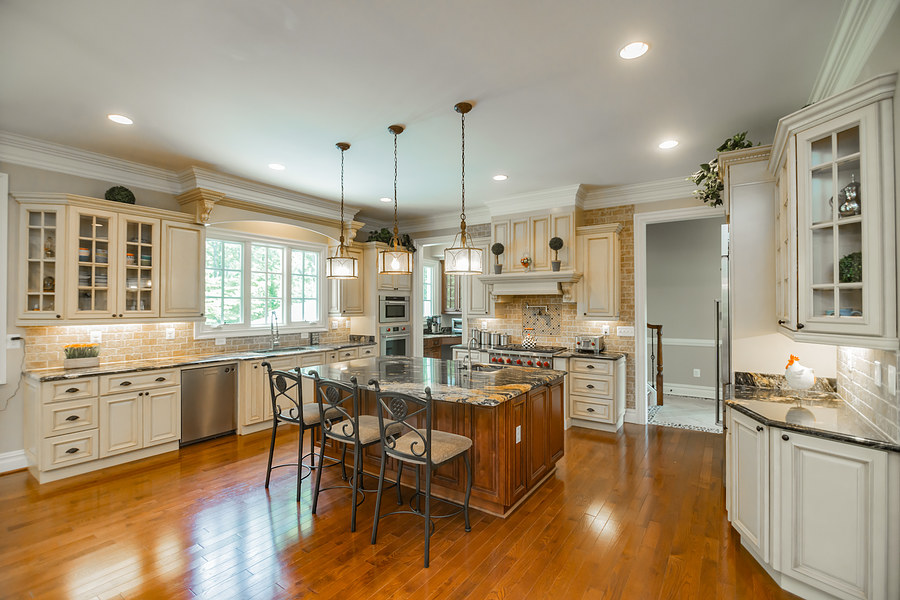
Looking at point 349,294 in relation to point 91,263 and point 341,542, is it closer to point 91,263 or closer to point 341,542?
point 91,263

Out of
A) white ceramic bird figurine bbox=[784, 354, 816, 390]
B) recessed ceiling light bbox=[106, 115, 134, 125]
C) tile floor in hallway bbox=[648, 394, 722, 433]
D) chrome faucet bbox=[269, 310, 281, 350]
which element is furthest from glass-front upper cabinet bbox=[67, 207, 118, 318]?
tile floor in hallway bbox=[648, 394, 722, 433]

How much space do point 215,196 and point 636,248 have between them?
4971mm

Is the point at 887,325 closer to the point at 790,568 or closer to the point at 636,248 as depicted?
the point at 790,568

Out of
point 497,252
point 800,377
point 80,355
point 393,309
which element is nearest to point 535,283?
point 497,252

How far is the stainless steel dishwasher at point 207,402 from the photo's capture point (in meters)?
4.23

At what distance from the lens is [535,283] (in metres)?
5.36

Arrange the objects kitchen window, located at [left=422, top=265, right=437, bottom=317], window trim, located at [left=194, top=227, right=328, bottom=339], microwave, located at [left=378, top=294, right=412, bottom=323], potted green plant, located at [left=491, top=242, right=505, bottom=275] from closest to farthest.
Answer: window trim, located at [left=194, top=227, right=328, bottom=339] < potted green plant, located at [left=491, top=242, right=505, bottom=275] < microwave, located at [left=378, top=294, right=412, bottom=323] < kitchen window, located at [left=422, top=265, right=437, bottom=317]

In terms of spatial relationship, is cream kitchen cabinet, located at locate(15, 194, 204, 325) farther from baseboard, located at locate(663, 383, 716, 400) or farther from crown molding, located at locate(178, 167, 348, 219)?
baseboard, located at locate(663, 383, 716, 400)

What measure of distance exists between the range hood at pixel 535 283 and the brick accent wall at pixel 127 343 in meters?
3.18

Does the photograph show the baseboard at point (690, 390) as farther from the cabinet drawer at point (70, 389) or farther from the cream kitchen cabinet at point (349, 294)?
the cabinet drawer at point (70, 389)

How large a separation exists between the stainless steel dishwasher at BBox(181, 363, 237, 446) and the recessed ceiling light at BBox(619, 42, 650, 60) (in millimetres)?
4663

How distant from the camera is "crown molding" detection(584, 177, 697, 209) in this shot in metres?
4.75

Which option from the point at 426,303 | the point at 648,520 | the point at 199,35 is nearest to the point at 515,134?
the point at 199,35

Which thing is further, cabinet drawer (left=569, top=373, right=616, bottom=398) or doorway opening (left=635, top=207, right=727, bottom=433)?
doorway opening (left=635, top=207, right=727, bottom=433)
